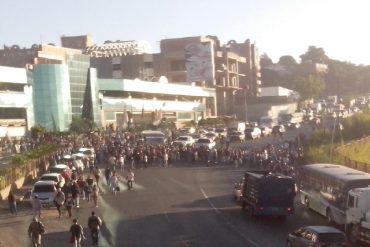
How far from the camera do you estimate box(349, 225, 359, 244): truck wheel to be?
2208 centimetres

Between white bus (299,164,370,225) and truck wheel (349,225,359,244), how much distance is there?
1.18 meters

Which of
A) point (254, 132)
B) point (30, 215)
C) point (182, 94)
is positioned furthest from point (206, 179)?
point (182, 94)

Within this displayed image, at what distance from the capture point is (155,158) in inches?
1989

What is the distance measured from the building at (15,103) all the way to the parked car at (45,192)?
41.2 meters

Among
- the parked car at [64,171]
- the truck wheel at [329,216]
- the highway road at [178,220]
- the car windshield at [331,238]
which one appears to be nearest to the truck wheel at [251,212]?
the highway road at [178,220]

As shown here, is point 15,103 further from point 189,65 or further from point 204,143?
point 189,65

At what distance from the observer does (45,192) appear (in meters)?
30.7

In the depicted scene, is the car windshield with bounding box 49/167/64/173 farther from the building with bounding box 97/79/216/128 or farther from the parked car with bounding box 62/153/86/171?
the building with bounding box 97/79/216/128

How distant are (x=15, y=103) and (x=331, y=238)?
Answer: 62.4m

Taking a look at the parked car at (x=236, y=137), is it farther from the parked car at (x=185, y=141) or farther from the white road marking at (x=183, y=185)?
the white road marking at (x=183, y=185)

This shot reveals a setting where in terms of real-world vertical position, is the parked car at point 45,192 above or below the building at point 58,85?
below

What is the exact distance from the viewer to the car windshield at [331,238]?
18125 mm

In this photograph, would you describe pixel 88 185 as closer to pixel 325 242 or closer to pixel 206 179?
pixel 206 179

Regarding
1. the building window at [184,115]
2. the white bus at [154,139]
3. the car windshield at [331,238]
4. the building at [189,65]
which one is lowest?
the car windshield at [331,238]
